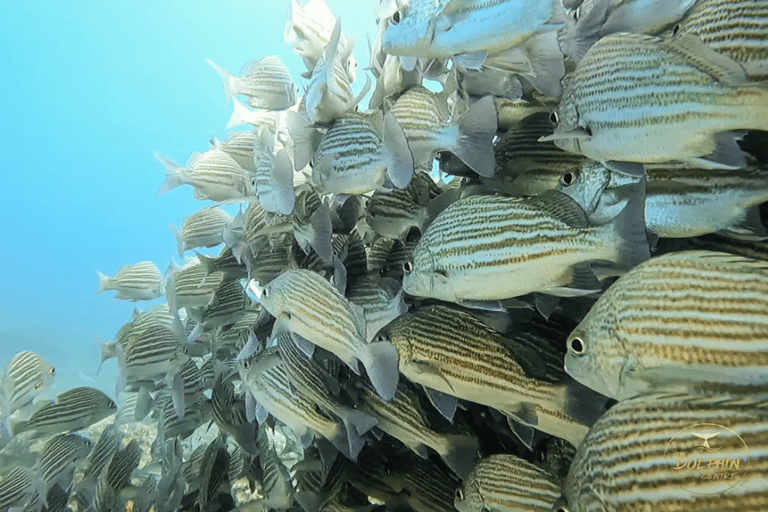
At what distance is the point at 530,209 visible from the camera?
2.12 m

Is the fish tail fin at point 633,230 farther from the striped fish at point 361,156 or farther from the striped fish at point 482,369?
the striped fish at point 361,156

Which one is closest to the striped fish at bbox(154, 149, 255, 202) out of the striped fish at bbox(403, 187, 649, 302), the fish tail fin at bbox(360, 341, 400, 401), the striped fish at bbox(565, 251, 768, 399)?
the fish tail fin at bbox(360, 341, 400, 401)

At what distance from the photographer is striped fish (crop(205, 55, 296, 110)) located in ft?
14.7

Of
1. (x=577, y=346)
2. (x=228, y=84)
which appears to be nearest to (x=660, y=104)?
(x=577, y=346)

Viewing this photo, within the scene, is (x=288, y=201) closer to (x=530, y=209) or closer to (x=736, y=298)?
(x=530, y=209)

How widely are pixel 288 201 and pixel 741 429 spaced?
247 centimetres

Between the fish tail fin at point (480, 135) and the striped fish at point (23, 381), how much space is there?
4853 millimetres

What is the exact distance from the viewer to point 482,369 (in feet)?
7.50

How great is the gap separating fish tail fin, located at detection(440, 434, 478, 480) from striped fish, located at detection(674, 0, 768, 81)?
84.5 inches

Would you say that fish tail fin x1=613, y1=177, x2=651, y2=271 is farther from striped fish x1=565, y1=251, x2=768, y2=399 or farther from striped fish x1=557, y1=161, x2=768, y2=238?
striped fish x1=557, y1=161, x2=768, y2=238

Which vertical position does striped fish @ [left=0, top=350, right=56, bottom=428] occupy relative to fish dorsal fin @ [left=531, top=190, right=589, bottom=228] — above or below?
below

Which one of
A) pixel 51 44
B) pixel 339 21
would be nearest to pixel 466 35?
pixel 339 21

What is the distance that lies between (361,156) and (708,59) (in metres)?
1.74

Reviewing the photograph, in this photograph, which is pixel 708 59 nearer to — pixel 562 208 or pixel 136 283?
pixel 562 208
